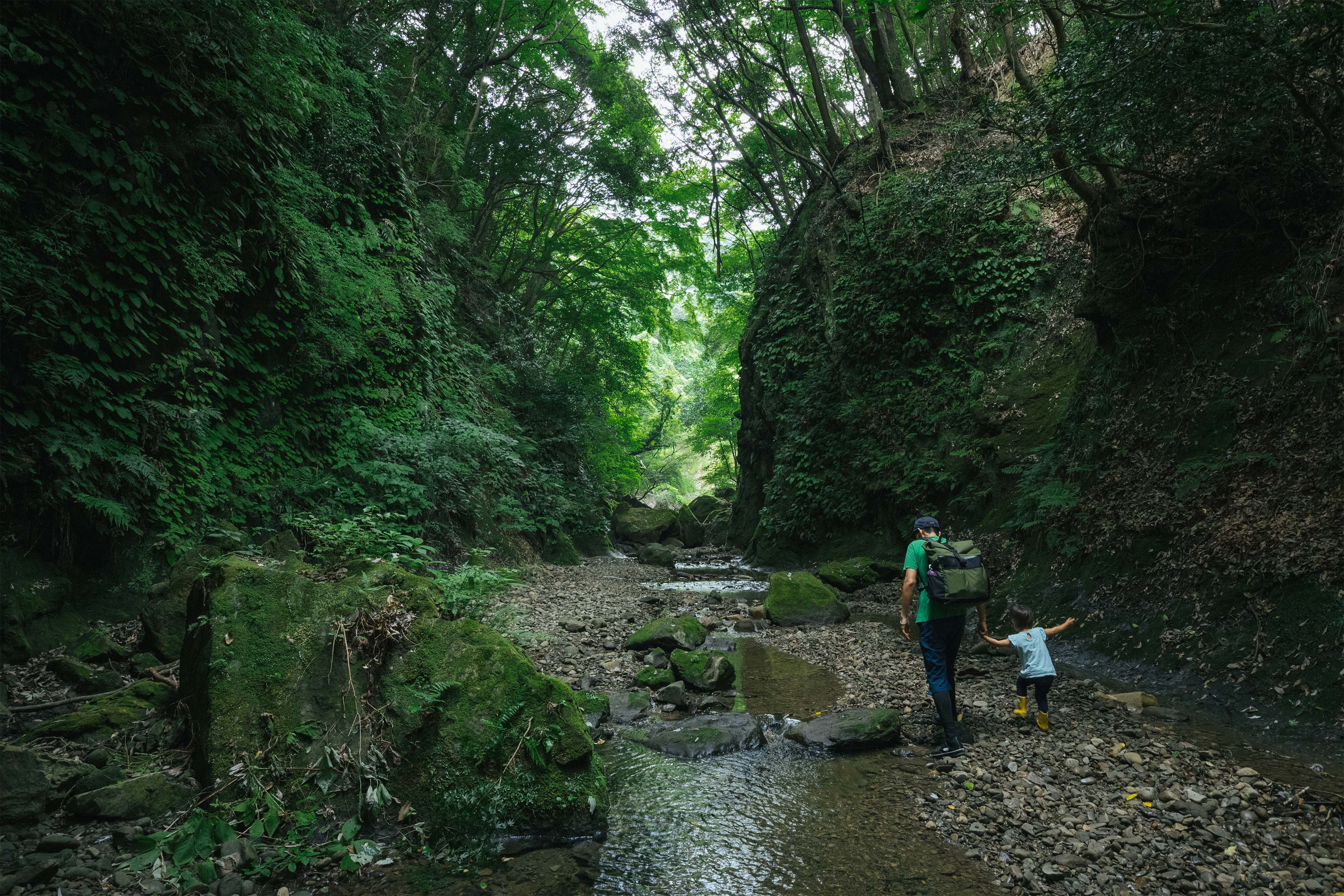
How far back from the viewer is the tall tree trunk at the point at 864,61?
49.8ft

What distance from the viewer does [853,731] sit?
5.43 m

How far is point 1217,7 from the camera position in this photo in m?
6.65

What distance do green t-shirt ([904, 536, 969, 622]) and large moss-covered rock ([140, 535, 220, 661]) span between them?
19.1 feet

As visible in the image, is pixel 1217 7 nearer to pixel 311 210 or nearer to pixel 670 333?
pixel 311 210

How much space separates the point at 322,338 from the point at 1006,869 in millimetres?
10381

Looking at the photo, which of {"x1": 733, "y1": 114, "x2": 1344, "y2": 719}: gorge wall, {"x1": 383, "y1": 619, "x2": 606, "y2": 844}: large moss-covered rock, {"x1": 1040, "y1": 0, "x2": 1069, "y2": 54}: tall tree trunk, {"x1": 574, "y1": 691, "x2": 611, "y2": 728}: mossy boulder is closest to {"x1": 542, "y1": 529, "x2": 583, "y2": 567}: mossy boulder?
{"x1": 733, "y1": 114, "x2": 1344, "y2": 719}: gorge wall

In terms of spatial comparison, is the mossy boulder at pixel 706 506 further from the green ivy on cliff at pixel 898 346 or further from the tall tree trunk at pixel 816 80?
the tall tree trunk at pixel 816 80

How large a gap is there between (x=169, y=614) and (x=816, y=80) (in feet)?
57.6

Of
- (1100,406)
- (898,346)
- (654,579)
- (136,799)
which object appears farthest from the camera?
(654,579)

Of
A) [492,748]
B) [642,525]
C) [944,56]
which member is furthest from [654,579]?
[944,56]

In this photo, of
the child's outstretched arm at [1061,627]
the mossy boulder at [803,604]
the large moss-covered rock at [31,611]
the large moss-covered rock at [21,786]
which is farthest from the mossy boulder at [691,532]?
the large moss-covered rock at [21,786]

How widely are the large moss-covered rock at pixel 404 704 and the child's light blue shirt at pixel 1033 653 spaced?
3.78 meters

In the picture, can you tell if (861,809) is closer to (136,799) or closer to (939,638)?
(939,638)

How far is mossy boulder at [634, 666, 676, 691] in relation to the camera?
A: 720 centimetres
